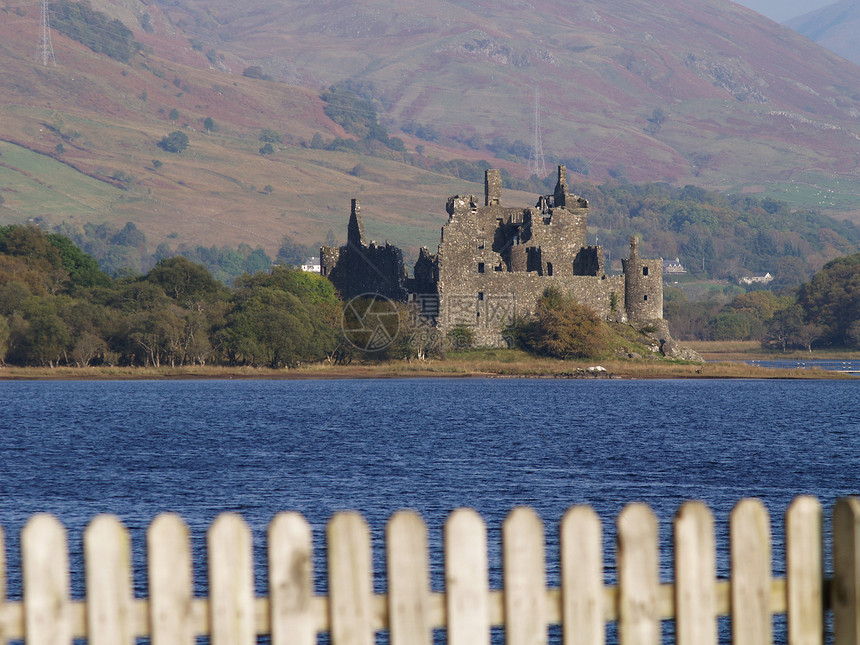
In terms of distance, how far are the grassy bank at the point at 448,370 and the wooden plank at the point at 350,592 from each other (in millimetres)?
70147

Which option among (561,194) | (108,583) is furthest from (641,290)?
(108,583)

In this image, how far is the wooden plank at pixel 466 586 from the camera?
578 cm

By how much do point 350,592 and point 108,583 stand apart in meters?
1.08

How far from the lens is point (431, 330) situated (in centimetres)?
7800

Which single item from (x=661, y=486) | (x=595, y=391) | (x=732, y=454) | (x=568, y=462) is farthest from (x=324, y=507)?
(x=595, y=391)

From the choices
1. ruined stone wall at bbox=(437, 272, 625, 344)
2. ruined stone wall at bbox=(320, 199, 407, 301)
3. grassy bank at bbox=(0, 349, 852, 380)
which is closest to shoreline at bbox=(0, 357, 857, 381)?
grassy bank at bbox=(0, 349, 852, 380)

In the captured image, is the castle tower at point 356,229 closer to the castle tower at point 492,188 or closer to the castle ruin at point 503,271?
the castle ruin at point 503,271

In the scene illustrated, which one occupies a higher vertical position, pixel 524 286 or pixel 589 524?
pixel 524 286

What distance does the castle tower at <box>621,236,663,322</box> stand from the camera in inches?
3253

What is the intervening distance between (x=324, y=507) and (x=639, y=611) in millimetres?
23930

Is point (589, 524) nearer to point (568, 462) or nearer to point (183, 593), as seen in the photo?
point (183, 593)

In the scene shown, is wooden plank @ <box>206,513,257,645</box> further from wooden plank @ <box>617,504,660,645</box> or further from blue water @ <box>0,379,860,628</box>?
blue water @ <box>0,379,860,628</box>

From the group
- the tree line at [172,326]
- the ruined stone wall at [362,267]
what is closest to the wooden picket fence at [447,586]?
the tree line at [172,326]

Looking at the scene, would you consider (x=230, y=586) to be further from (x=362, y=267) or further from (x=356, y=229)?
(x=356, y=229)
